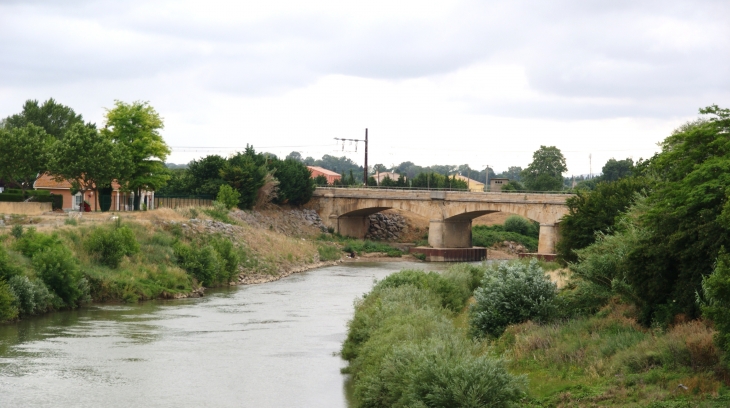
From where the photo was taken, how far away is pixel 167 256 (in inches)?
2103

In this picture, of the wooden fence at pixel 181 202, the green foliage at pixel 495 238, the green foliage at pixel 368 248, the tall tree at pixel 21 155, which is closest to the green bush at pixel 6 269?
the tall tree at pixel 21 155

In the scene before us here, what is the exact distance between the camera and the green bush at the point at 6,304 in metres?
37.3

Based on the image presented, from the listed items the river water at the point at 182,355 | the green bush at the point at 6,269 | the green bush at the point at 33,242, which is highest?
Answer: the green bush at the point at 33,242

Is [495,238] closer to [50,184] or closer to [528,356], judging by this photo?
[50,184]

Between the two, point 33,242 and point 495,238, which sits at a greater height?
point 33,242

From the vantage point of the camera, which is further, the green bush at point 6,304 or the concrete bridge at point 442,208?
the concrete bridge at point 442,208

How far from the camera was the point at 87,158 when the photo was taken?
61875 mm

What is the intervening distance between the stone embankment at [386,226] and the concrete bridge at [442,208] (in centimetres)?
90

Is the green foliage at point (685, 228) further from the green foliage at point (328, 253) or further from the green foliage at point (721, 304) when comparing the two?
the green foliage at point (328, 253)

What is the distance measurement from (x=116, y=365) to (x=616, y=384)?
16714mm

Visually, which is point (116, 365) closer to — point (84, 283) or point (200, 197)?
point (84, 283)

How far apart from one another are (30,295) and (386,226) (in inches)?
2251

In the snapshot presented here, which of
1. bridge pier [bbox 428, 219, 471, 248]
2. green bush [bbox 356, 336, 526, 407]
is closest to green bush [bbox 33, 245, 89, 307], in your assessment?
green bush [bbox 356, 336, 526, 407]

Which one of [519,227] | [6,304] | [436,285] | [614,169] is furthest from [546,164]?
[6,304]
